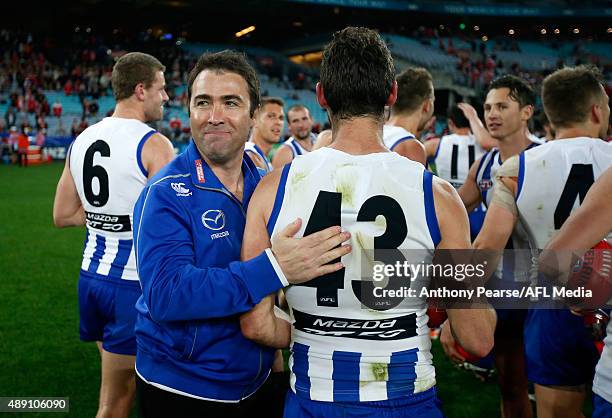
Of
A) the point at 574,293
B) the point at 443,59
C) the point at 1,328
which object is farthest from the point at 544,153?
the point at 443,59

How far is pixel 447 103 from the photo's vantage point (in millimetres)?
36969

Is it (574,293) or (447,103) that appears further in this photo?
(447,103)

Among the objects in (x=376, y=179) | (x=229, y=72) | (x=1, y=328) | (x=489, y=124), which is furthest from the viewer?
(x=1, y=328)

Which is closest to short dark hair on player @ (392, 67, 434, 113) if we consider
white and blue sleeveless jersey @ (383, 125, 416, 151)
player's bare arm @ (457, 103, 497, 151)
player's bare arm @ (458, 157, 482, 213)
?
white and blue sleeveless jersey @ (383, 125, 416, 151)

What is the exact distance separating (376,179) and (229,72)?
79 centimetres

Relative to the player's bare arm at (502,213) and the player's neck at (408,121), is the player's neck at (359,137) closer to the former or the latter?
the player's bare arm at (502,213)

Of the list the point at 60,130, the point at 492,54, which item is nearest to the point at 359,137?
the point at 60,130

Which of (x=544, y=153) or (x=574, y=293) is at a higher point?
(x=544, y=153)

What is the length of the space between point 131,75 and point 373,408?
2.54 metres

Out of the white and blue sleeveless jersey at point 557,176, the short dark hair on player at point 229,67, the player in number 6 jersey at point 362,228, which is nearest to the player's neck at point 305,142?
the white and blue sleeveless jersey at point 557,176

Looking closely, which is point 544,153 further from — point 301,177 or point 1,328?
point 1,328

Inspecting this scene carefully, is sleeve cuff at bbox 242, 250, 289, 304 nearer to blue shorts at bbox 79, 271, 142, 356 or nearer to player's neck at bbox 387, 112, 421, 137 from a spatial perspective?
blue shorts at bbox 79, 271, 142, 356

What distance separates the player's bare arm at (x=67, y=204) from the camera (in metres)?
3.44

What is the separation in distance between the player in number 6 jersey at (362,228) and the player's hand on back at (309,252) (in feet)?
0.16
